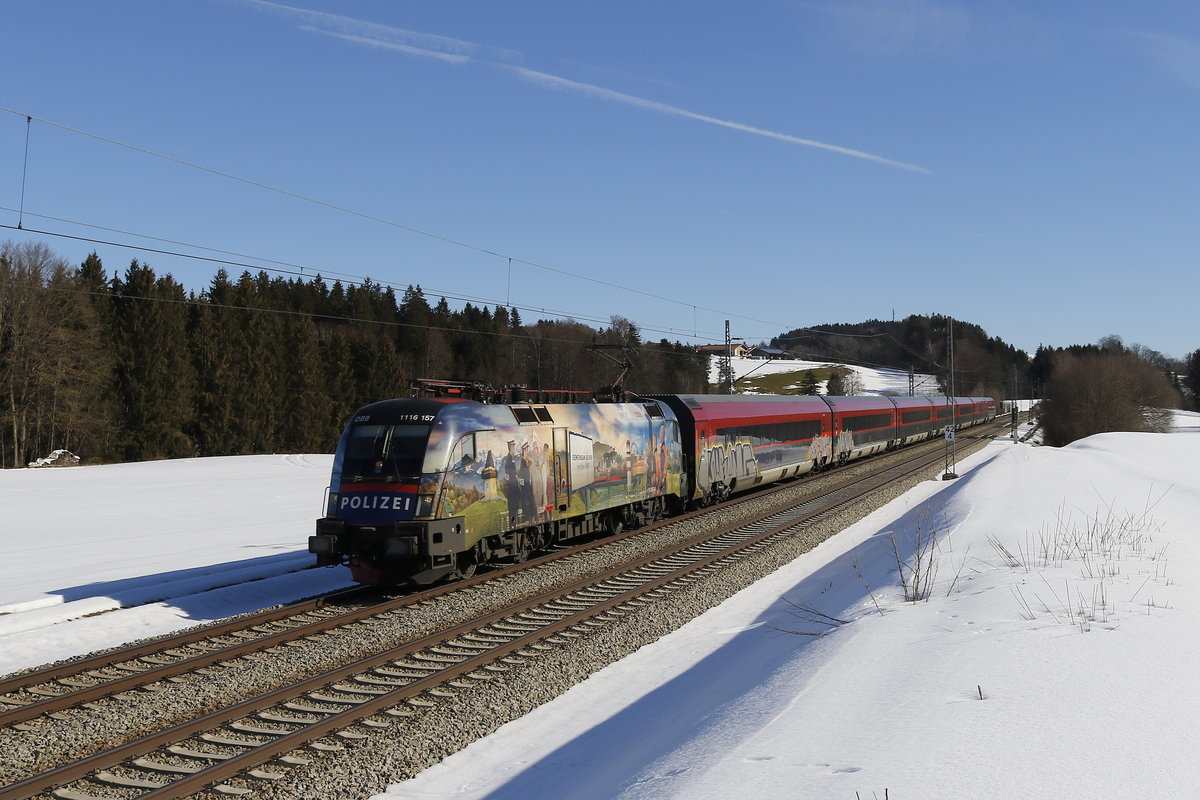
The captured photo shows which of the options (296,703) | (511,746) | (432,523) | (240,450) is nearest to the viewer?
(511,746)

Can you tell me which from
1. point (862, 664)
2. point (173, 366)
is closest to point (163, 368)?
point (173, 366)

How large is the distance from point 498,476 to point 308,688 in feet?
20.2

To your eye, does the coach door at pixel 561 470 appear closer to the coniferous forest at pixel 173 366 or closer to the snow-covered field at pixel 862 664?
the snow-covered field at pixel 862 664

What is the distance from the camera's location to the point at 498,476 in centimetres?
1464

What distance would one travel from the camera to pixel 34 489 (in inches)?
1283

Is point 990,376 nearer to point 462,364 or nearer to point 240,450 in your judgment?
point 462,364

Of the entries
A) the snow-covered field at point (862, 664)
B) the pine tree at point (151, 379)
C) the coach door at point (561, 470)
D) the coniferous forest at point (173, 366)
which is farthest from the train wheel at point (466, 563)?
the pine tree at point (151, 379)

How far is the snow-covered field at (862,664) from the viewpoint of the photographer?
204 inches

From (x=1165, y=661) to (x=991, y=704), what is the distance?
181 centimetres

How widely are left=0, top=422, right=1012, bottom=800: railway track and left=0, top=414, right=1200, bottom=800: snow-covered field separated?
1274 millimetres

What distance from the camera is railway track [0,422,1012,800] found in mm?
6852

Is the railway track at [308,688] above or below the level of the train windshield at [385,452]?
below

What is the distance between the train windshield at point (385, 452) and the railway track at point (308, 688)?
2019 mm

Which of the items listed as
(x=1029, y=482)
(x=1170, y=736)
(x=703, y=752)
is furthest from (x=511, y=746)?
(x=1029, y=482)
